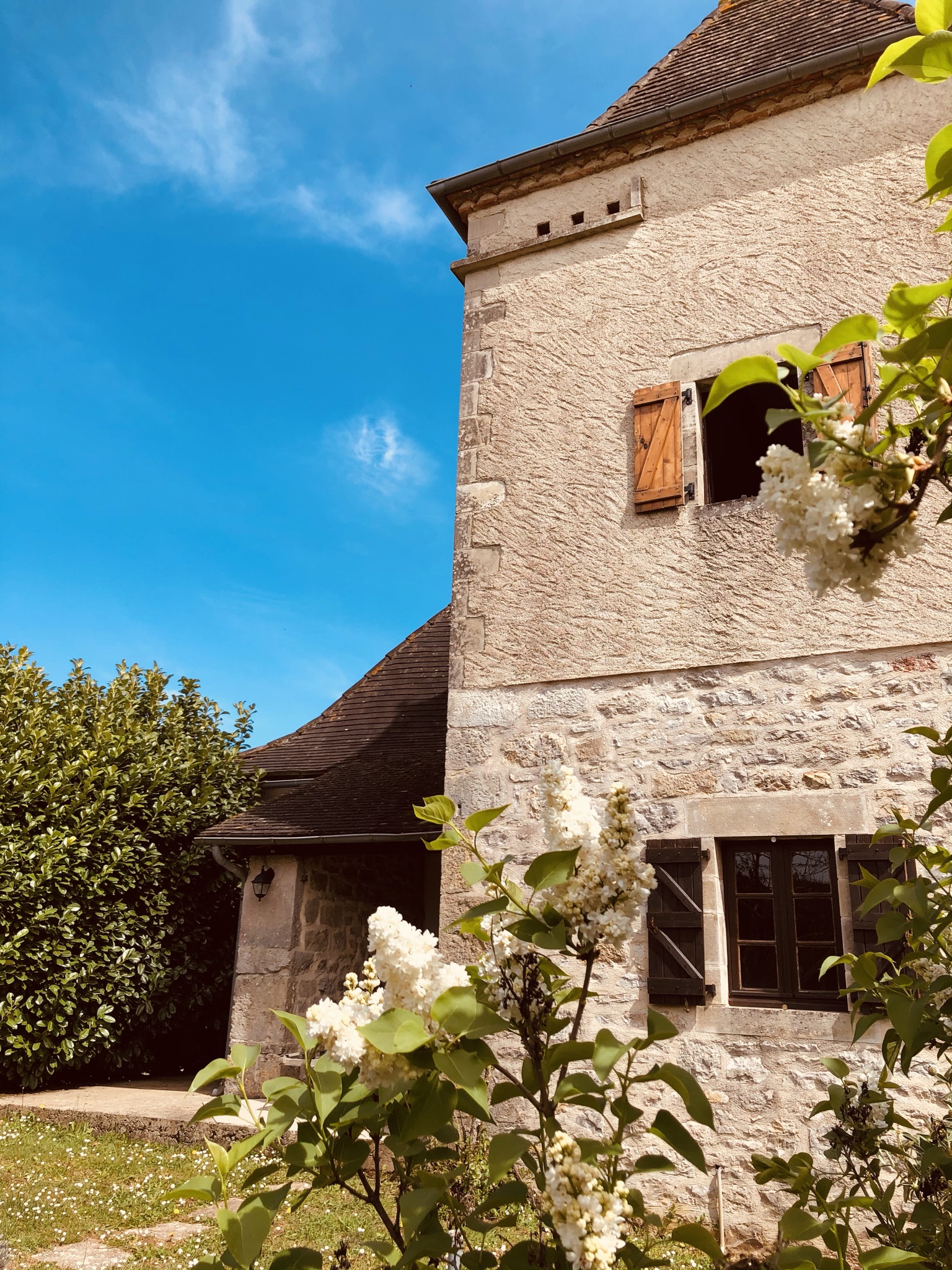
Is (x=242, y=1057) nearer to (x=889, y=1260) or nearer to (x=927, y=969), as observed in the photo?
(x=889, y=1260)

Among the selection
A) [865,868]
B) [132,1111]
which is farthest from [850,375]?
[132,1111]

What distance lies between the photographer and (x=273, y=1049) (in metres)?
6.93

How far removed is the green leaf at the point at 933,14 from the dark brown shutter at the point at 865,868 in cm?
385

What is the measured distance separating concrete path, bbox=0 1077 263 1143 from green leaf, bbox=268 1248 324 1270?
5285mm

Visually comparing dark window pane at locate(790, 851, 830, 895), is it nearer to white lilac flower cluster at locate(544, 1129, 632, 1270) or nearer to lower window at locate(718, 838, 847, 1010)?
lower window at locate(718, 838, 847, 1010)

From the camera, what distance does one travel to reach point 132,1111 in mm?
6578

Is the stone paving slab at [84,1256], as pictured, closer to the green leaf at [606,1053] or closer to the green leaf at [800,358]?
the green leaf at [606,1053]

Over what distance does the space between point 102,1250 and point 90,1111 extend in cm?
234

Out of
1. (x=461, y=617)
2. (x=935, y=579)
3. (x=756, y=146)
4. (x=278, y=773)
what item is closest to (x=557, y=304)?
(x=756, y=146)

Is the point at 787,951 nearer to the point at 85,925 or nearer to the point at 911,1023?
the point at 911,1023

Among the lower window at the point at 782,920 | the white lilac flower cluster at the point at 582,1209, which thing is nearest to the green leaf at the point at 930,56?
the white lilac flower cluster at the point at 582,1209

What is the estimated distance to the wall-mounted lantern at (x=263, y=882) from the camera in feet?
24.6

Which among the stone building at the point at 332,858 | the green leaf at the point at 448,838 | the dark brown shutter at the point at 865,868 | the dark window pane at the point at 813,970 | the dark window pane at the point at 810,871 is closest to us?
the green leaf at the point at 448,838

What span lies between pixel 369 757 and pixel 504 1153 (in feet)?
23.9
